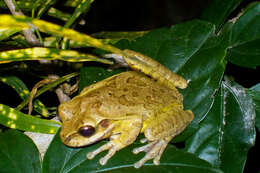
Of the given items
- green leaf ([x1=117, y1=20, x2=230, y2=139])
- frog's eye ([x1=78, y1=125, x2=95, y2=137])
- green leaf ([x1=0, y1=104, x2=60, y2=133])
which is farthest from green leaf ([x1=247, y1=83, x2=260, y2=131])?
green leaf ([x1=0, y1=104, x2=60, y2=133])

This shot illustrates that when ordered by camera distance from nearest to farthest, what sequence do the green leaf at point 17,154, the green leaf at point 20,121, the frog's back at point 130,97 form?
the green leaf at point 17,154
the green leaf at point 20,121
the frog's back at point 130,97

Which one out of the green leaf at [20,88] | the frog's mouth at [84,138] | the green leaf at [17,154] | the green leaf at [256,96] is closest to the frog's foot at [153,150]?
the frog's mouth at [84,138]

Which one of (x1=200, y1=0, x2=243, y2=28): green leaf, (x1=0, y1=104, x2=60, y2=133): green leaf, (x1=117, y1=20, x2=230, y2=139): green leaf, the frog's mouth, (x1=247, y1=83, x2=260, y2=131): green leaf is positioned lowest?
the frog's mouth

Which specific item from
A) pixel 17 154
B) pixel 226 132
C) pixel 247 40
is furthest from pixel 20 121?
pixel 247 40

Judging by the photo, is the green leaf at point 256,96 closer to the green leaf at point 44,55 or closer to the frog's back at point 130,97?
the frog's back at point 130,97

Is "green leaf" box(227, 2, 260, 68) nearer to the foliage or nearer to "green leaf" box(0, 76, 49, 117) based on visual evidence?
the foliage

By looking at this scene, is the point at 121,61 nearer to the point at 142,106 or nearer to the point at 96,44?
the point at 142,106

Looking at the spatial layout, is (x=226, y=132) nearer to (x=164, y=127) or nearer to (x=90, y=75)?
(x=164, y=127)
